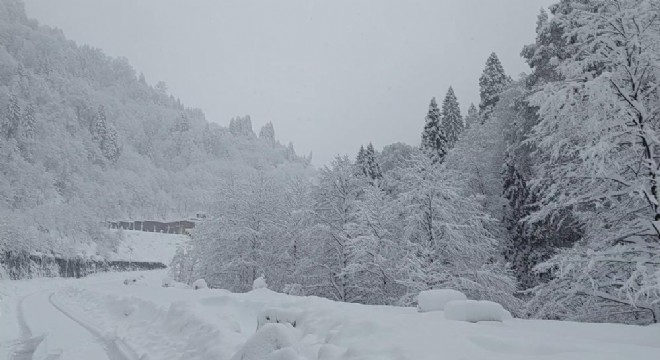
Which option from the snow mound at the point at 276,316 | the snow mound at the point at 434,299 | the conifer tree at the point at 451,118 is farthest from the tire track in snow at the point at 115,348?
the conifer tree at the point at 451,118

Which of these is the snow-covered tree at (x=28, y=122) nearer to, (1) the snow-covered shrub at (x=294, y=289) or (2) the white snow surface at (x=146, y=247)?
(2) the white snow surface at (x=146, y=247)

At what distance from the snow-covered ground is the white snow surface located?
264 feet

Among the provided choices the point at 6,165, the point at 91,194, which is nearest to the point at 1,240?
the point at 6,165

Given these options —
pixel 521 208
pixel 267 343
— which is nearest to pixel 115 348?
pixel 267 343

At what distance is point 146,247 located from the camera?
102 meters

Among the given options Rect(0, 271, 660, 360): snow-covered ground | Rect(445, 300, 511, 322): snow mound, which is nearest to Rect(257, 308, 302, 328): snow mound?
Rect(0, 271, 660, 360): snow-covered ground

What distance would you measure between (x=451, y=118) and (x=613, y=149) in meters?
45.5

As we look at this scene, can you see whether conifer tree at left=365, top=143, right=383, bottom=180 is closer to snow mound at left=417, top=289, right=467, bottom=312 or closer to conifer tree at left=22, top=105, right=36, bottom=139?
snow mound at left=417, top=289, right=467, bottom=312

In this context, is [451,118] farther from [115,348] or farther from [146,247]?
[146,247]

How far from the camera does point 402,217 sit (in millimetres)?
25578

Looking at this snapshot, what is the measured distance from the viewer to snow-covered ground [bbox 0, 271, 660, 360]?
5469 millimetres

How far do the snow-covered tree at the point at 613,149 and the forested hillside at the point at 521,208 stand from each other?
46mm

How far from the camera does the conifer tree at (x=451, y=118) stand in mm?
53963

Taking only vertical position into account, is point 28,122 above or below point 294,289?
above
